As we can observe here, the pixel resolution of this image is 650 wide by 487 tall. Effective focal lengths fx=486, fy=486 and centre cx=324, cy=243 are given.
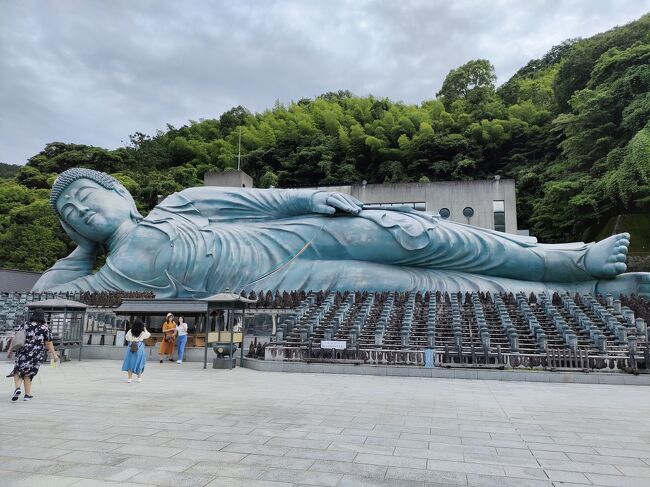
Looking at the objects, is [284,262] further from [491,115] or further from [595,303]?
[491,115]

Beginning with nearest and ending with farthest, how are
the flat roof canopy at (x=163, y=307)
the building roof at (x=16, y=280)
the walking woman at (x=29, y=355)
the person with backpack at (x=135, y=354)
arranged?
the walking woman at (x=29, y=355) < the person with backpack at (x=135, y=354) < the flat roof canopy at (x=163, y=307) < the building roof at (x=16, y=280)

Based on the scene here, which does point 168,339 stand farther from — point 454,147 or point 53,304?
point 454,147

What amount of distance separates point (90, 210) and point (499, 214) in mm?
20722

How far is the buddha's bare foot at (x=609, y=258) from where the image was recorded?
50.4 ft

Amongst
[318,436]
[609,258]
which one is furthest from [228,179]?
[318,436]

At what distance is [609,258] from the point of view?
15.4 m

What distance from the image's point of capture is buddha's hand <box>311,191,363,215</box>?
1755 centimetres

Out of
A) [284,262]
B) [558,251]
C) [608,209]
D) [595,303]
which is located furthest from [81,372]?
[608,209]

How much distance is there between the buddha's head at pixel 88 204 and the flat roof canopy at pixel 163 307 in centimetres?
528

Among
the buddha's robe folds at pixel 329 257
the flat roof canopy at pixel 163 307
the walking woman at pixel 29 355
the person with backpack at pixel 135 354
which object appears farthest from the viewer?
the buddha's robe folds at pixel 329 257

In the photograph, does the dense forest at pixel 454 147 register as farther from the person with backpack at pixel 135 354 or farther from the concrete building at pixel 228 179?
the person with backpack at pixel 135 354

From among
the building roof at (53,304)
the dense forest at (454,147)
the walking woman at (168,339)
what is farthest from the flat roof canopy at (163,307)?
the dense forest at (454,147)

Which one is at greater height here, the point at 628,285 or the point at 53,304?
the point at 628,285

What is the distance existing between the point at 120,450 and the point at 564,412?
17.6 ft
